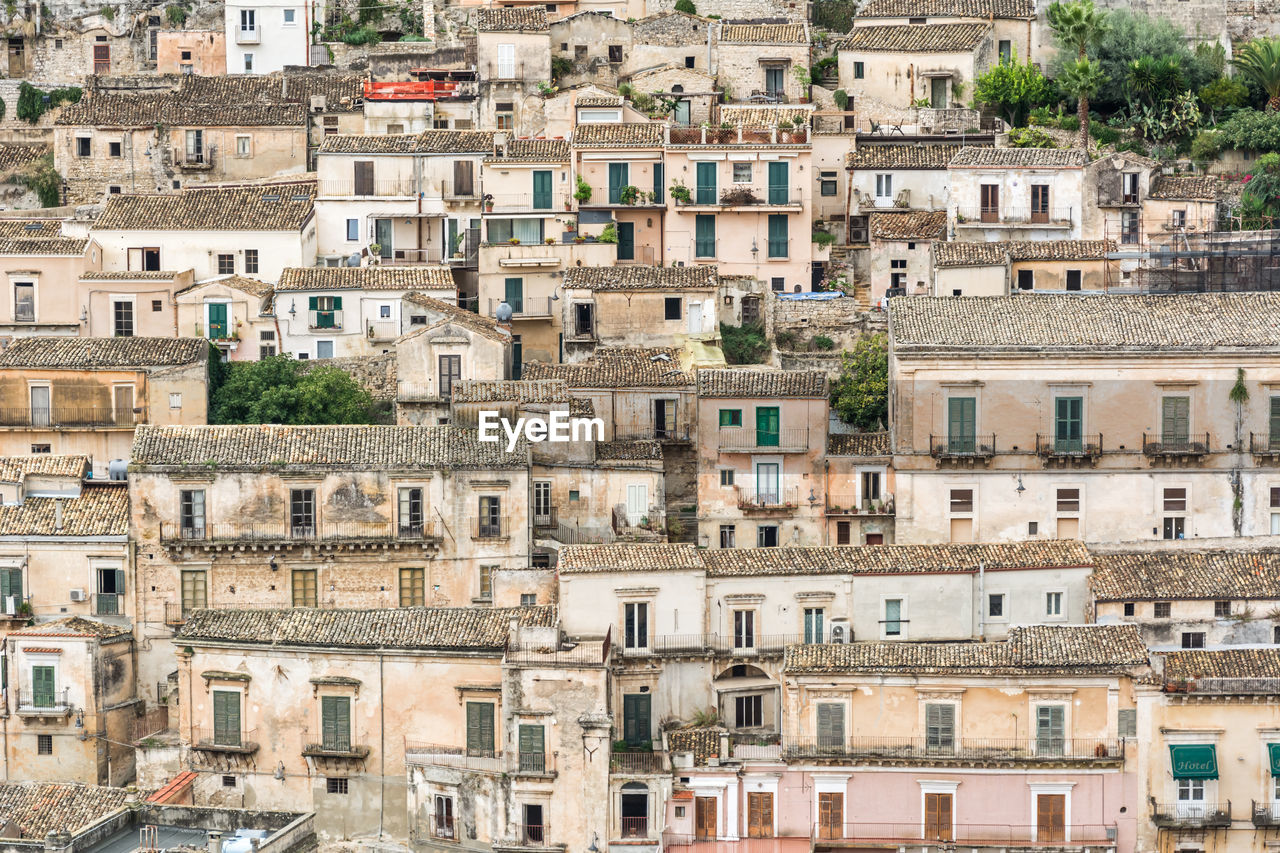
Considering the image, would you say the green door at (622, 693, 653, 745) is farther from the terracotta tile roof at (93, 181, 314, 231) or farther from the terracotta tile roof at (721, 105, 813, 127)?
the terracotta tile roof at (721, 105, 813, 127)

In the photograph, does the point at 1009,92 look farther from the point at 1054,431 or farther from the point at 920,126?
the point at 1054,431

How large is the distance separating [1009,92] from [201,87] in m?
26.7

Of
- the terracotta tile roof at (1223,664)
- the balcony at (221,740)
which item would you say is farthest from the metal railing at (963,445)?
the balcony at (221,740)

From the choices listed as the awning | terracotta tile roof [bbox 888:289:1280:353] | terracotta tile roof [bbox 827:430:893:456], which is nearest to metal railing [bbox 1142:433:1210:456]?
terracotta tile roof [bbox 888:289:1280:353]

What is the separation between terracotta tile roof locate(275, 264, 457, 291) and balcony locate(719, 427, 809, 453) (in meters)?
12.5

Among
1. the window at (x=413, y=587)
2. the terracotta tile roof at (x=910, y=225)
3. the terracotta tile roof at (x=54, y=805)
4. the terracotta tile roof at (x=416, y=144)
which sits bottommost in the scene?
the terracotta tile roof at (x=54, y=805)

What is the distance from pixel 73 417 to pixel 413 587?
1185 centimetres

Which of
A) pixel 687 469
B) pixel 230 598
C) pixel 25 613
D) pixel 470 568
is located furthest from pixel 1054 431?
pixel 25 613

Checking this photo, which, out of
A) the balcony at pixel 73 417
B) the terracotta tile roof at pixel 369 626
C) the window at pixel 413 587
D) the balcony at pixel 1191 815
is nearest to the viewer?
the balcony at pixel 1191 815

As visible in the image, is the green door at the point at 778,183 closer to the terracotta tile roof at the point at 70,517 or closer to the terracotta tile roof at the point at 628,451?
the terracotta tile roof at the point at 628,451

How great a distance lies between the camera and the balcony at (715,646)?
70.6 meters

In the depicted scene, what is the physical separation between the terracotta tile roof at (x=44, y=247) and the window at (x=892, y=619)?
2769cm

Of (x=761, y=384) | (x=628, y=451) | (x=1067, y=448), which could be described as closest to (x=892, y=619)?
(x=1067, y=448)

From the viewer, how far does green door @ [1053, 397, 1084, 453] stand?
249 feet
